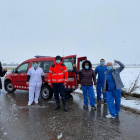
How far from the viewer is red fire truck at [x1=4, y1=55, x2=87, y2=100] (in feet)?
22.7

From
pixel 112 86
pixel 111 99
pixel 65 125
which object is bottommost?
pixel 65 125

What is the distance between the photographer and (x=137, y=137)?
3.56 metres

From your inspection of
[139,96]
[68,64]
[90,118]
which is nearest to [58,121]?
[90,118]

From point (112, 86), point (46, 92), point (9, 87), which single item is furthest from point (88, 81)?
point (9, 87)

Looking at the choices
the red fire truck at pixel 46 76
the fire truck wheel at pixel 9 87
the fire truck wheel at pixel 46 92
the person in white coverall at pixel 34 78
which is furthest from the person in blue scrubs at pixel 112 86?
the fire truck wheel at pixel 9 87

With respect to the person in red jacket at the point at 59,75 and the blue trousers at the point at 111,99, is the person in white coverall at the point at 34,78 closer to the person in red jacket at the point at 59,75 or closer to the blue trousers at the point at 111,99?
the person in red jacket at the point at 59,75

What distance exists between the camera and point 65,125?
425cm

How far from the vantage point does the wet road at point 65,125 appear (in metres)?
3.60

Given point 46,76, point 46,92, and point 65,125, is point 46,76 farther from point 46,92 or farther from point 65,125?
point 65,125

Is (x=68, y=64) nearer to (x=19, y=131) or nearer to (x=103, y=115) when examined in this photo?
(x=103, y=115)

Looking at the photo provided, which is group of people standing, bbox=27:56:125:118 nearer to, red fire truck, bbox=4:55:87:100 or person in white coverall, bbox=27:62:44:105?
person in white coverall, bbox=27:62:44:105

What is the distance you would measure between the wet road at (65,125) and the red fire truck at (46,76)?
4.85ft

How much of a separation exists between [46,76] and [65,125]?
3478 mm

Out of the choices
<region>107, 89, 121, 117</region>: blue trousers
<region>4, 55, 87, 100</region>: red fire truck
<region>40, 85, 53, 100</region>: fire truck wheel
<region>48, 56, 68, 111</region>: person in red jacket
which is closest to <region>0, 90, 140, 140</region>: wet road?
<region>107, 89, 121, 117</region>: blue trousers
